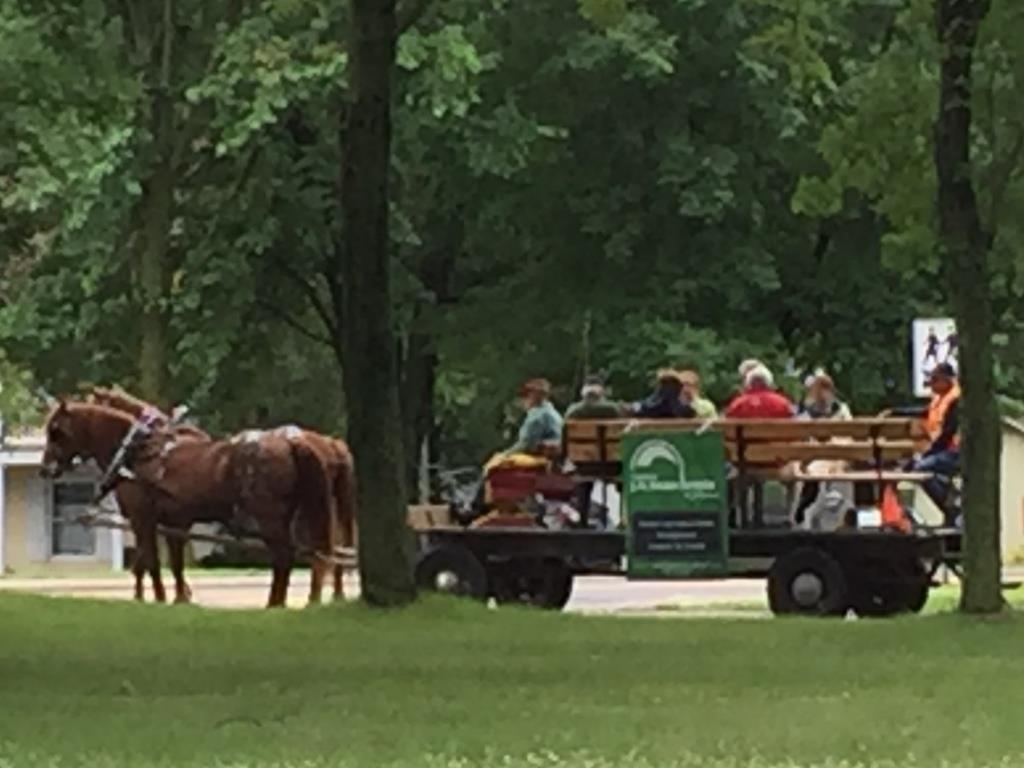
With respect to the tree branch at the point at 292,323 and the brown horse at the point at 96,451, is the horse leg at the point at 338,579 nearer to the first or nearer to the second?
the brown horse at the point at 96,451

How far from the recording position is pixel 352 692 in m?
13.1

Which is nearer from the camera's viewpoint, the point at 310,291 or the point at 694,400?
the point at 694,400

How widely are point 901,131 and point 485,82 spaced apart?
18478 mm

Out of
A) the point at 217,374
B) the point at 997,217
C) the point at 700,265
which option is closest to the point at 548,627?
the point at 997,217

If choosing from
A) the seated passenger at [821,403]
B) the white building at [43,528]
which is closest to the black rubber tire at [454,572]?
the seated passenger at [821,403]

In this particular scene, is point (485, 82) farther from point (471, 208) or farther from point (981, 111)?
point (981, 111)

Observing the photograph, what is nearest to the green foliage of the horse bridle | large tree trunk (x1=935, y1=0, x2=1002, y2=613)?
the horse bridle

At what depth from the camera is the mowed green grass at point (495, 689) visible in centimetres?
1068

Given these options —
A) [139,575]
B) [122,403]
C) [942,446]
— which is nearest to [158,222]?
[122,403]

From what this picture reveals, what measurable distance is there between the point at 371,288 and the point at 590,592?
12428 mm

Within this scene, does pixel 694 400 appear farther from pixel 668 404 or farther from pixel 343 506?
pixel 343 506

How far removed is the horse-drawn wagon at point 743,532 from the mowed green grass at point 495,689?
290 cm

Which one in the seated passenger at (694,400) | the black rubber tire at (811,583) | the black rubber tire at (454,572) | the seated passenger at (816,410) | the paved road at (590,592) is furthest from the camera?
the paved road at (590,592)

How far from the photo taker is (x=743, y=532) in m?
21.7
